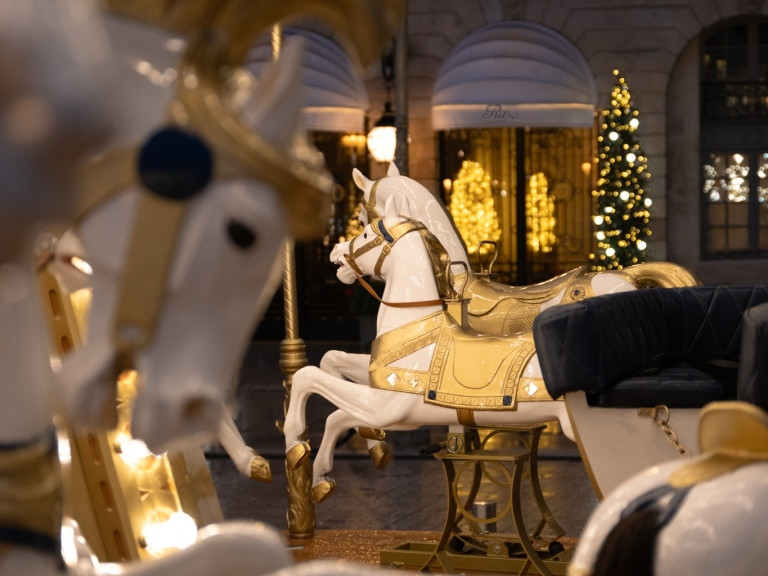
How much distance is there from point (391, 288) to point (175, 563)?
6.00 meters

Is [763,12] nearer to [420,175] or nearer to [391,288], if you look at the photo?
[420,175]

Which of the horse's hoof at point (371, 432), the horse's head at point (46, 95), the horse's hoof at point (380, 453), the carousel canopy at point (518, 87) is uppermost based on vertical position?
the carousel canopy at point (518, 87)

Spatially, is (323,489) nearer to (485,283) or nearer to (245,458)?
(245,458)

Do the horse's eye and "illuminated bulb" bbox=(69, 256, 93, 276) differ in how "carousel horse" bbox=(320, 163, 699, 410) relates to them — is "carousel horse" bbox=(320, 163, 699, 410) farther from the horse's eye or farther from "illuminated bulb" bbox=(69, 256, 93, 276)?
the horse's eye

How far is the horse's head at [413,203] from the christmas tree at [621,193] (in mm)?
7357

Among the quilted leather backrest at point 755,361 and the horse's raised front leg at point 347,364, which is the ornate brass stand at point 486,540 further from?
the quilted leather backrest at point 755,361

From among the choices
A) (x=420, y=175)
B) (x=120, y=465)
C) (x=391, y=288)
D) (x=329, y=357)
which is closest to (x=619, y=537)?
(x=120, y=465)

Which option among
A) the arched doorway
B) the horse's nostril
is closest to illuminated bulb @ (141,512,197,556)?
the horse's nostril

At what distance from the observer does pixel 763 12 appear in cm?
2031

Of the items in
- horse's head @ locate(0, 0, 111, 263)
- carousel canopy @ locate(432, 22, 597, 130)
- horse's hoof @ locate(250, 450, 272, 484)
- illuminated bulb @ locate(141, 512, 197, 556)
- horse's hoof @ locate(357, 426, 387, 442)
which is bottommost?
horse's hoof @ locate(357, 426, 387, 442)

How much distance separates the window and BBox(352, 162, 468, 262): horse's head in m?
12.9

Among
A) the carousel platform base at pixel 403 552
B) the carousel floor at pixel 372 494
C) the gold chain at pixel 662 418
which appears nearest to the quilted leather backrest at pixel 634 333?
the gold chain at pixel 662 418

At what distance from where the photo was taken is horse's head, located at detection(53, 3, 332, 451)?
55.2 inches

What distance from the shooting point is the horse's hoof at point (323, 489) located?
8016 mm
